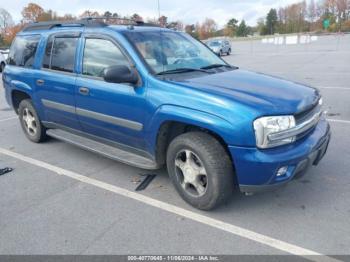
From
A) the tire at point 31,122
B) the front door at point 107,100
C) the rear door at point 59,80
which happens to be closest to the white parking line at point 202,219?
the front door at point 107,100

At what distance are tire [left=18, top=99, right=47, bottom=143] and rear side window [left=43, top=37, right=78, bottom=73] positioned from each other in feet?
3.08

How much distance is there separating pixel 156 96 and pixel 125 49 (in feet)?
2.45

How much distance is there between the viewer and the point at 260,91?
3383 mm

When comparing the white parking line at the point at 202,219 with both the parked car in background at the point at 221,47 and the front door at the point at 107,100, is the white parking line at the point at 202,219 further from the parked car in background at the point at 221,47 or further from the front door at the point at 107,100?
the parked car in background at the point at 221,47

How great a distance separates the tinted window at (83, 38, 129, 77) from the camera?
3961 millimetres

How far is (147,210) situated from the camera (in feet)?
11.7

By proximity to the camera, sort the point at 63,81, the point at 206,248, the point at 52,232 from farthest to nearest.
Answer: the point at 63,81, the point at 52,232, the point at 206,248

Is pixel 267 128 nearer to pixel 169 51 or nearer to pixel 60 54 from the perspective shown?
pixel 169 51

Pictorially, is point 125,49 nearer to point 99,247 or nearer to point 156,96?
point 156,96

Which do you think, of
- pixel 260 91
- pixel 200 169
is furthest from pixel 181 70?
pixel 200 169

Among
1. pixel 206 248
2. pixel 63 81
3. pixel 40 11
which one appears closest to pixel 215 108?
pixel 206 248

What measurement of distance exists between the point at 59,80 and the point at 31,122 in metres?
1.51

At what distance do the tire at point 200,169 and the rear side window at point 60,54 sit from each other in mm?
2007

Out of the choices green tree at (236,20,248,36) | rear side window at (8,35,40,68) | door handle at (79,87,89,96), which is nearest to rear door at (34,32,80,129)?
door handle at (79,87,89,96)
